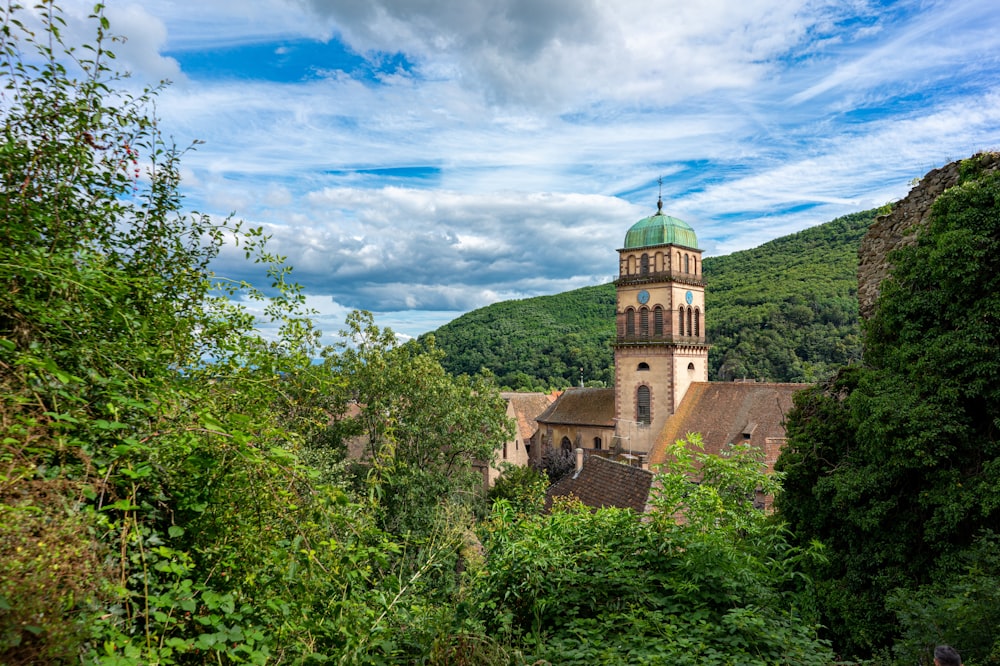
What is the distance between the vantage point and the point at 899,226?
8.82 m

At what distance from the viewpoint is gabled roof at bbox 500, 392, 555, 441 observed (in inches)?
1850

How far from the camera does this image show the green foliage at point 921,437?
6520 mm

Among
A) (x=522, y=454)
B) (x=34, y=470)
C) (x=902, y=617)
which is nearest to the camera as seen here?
(x=34, y=470)

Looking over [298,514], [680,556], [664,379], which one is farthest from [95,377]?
[664,379]

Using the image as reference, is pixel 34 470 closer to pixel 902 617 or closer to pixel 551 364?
pixel 902 617

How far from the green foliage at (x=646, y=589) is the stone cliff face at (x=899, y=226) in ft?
15.1

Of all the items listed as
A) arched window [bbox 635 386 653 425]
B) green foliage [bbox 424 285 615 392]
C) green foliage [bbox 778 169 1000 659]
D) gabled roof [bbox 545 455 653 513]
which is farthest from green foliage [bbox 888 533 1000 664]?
green foliage [bbox 424 285 615 392]

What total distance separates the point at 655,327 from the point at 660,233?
20.6ft

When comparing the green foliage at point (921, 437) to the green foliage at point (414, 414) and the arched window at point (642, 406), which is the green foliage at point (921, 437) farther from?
the arched window at point (642, 406)

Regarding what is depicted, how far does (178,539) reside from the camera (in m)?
3.46

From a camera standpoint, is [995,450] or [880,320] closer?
[995,450]

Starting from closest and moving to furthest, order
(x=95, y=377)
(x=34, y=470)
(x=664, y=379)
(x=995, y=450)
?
(x=34, y=470)
(x=95, y=377)
(x=995, y=450)
(x=664, y=379)

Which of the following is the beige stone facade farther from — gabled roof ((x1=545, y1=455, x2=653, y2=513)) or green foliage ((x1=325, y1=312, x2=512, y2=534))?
green foliage ((x1=325, y1=312, x2=512, y2=534))

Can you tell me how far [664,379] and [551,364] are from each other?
51561mm
